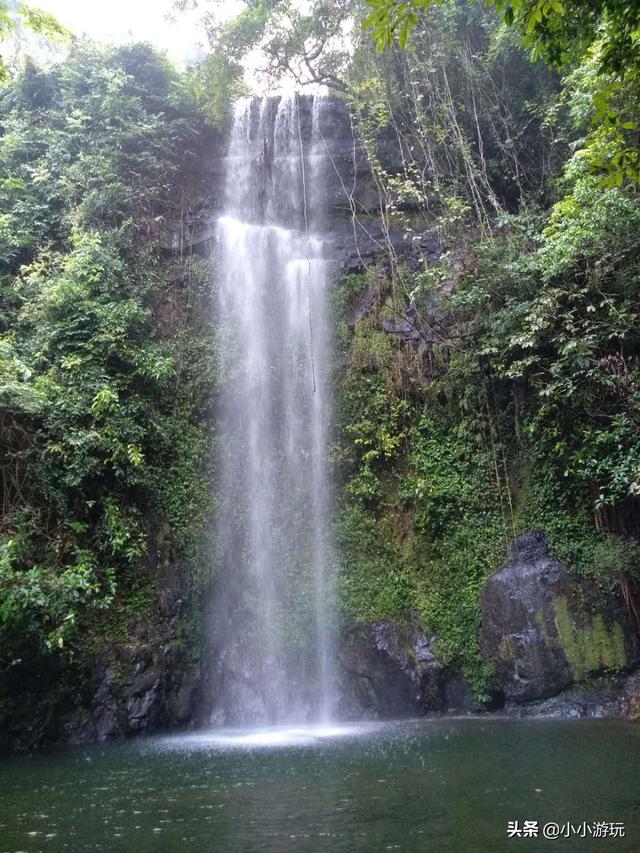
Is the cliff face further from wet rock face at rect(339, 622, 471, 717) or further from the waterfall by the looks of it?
the waterfall

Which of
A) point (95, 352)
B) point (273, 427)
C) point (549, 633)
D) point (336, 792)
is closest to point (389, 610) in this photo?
point (549, 633)

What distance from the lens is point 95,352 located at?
11.1 m

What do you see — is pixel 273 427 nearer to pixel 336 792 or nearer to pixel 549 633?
pixel 549 633

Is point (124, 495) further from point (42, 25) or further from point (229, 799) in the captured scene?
point (42, 25)

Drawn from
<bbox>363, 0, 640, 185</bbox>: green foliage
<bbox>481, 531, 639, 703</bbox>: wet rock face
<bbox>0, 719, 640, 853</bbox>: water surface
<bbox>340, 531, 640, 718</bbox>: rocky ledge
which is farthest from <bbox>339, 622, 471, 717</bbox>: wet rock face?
<bbox>363, 0, 640, 185</bbox>: green foliage

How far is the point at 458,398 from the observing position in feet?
38.9

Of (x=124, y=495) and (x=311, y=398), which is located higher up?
(x=311, y=398)

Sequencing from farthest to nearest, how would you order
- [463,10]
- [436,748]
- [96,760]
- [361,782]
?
[463,10], [96,760], [436,748], [361,782]

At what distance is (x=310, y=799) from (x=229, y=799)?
663 millimetres

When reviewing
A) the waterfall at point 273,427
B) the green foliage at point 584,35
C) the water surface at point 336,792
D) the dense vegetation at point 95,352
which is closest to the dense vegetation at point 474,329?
the waterfall at point 273,427


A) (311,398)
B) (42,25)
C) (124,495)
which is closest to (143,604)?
(124,495)

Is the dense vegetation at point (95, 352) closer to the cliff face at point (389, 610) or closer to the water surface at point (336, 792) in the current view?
the cliff face at point (389, 610)

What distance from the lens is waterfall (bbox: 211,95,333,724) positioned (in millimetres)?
10344

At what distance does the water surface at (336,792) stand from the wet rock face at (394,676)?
1661 millimetres
